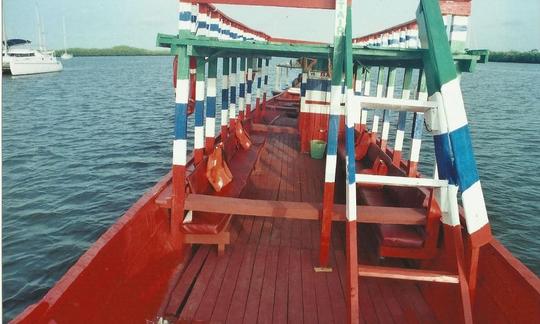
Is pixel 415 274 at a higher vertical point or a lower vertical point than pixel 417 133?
lower

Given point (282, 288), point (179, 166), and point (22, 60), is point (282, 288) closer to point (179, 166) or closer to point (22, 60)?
point (179, 166)

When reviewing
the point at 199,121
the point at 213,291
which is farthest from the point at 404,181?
the point at 199,121

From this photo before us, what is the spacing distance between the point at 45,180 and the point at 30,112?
15.9 meters

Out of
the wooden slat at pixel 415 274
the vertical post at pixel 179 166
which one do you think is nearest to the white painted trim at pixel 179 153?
the vertical post at pixel 179 166

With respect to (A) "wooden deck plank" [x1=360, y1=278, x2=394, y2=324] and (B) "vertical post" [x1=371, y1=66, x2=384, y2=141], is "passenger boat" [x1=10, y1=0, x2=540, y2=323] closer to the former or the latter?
(A) "wooden deck plank" [x1=360, y1=278, x2=394, y2=324]

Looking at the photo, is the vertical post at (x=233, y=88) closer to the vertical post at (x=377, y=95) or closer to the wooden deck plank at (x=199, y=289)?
Result: the vertical post at (x=377, y=95)

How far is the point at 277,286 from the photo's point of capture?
5.05 m

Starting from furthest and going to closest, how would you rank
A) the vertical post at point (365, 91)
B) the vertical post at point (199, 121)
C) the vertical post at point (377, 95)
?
the vertical post at point (365, 91)
the vertical post at point (377, 95)
the vertical post at point (199, 121)

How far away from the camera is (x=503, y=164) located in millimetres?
18000

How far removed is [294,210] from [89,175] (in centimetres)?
1182

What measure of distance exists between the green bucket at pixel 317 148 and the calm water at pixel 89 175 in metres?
5.75

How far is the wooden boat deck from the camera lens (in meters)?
4.54

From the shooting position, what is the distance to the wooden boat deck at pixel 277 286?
4.54m

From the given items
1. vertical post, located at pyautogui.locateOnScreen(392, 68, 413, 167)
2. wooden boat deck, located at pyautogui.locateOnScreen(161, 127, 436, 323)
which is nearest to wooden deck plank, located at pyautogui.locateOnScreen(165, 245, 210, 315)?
wooden boat deck, located at pyautogui.locateOnScreen(161, 127, 436, 323)
